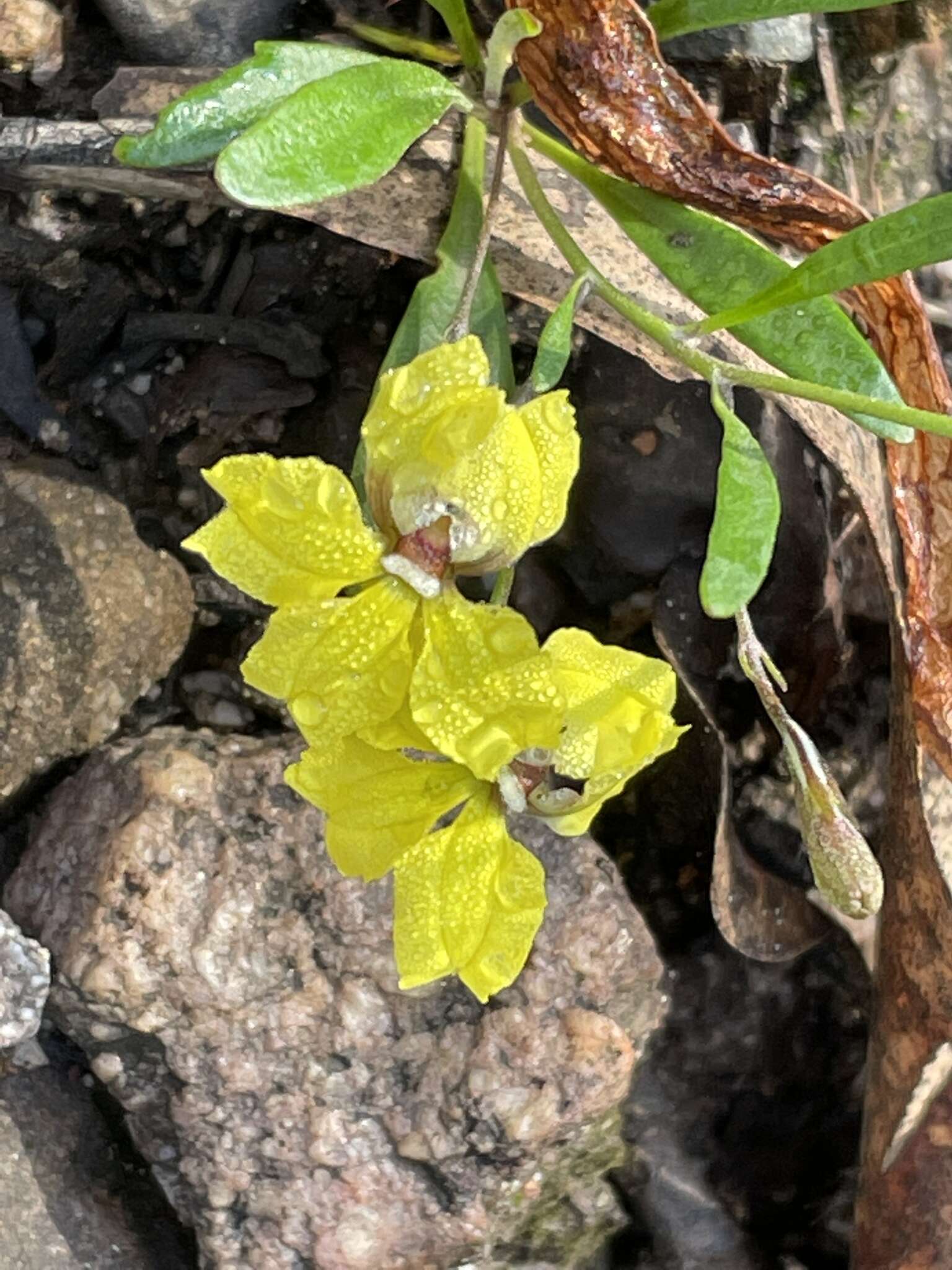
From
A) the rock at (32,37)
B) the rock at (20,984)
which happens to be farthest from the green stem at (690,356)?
the rock at (20,984)

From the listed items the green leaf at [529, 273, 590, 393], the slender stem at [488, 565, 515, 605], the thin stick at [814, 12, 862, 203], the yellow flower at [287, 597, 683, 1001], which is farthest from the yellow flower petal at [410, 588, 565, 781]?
the thin stick at [814, 12, 862, 203]

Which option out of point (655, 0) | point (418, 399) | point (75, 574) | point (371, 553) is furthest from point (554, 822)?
point (655, 0)

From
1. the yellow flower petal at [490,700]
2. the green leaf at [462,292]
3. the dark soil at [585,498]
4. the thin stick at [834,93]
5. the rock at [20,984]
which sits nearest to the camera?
the yellow flower petal at [490,700]

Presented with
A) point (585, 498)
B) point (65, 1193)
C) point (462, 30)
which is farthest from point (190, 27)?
point (65, 1193)

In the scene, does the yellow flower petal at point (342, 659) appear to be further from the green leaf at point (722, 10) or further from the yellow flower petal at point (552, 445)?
the green leaf at point (722, 10)

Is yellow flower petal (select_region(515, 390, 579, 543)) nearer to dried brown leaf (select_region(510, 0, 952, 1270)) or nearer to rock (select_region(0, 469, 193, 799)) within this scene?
dried brown leaf (select_region(510, 0, 952, 1270))

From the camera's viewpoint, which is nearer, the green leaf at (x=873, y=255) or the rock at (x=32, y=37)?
the green leaf at (x=873, y=255)
